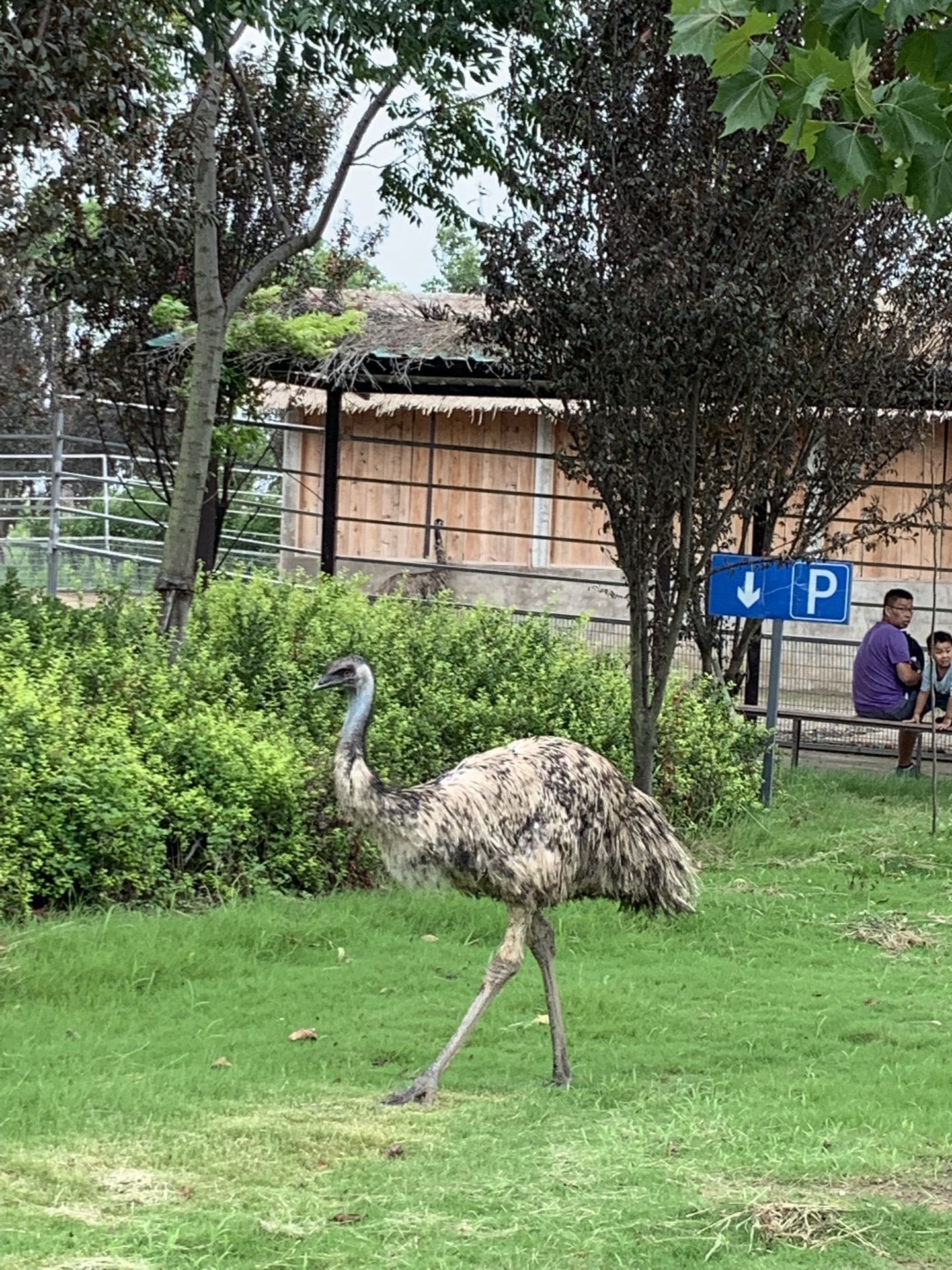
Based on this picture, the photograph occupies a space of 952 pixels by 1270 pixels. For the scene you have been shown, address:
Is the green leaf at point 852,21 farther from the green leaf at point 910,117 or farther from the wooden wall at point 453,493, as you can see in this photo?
the wooden wall at point 453,493

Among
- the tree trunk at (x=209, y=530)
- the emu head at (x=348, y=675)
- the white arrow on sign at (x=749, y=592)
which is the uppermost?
the tree trunk at (x=209, y=530)

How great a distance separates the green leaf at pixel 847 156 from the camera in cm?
367

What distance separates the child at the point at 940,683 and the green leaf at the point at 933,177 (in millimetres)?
11041

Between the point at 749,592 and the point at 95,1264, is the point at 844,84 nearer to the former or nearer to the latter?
the point at 95,1264

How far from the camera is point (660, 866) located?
287 inches

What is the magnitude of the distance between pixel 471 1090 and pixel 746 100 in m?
3.97

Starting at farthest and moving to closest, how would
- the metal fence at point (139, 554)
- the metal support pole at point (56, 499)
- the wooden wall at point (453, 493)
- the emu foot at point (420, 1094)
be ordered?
the wooden wall at point (453, 493) < the metal support pole at point (56, 499) < the metal fence at point (139, 554) < the emu foot at point (420, 1094)

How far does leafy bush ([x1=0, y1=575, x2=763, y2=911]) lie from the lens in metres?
8.71

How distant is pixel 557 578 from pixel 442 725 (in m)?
5.47

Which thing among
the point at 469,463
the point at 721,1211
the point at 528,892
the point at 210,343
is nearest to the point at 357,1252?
the point at 721,1211

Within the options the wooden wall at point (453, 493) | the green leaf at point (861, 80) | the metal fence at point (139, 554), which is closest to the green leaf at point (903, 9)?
the green leaf at point (861, 80)

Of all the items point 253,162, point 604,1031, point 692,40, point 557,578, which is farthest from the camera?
point 557,578

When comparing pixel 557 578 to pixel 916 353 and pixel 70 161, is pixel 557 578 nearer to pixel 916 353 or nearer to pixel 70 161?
pixel 916 353

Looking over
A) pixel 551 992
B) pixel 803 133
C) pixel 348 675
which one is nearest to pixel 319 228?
pixel 348 675
